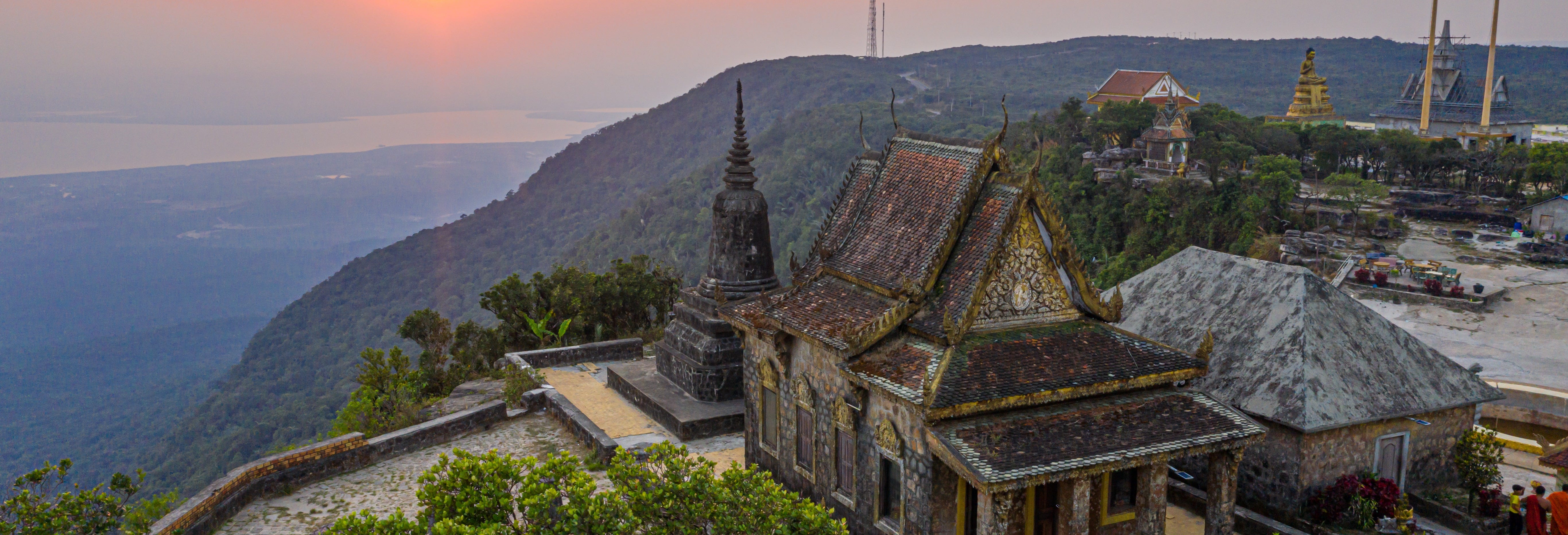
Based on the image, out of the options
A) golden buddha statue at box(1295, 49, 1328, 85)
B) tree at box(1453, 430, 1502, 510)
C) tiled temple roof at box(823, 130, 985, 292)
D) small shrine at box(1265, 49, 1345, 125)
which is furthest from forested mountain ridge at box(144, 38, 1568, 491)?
tree at box(1453, 430, 1502, 510)

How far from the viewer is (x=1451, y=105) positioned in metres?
73.1

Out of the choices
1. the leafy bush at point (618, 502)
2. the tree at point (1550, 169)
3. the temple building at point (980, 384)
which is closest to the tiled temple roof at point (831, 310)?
the temple building at point (980, 384)

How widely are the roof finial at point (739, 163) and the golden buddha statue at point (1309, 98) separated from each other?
210 feet

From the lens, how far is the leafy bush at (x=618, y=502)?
474 inches

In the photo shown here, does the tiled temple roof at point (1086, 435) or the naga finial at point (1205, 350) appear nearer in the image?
the tiled temple roof at point (1086, 435)

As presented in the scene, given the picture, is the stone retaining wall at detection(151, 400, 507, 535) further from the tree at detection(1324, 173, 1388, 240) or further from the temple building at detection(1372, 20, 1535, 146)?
the temple building at detection(1372, 20, 1535, 146)

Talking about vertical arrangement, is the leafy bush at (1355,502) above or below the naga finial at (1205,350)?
below

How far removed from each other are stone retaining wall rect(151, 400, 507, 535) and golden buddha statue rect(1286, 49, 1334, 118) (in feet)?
228

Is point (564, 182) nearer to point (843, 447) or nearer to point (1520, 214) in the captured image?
point (1520, 214)

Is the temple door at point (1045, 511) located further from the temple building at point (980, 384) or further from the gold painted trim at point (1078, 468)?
the gold painted trim at point (1078, 468)

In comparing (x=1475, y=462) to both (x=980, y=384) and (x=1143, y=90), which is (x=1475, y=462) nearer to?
(x=980, y=384)

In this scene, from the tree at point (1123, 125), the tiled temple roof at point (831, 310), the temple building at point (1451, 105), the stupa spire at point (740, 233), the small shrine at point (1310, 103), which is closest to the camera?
the tiled temple roof at point (831, 310)

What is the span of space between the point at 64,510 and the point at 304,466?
614 cm

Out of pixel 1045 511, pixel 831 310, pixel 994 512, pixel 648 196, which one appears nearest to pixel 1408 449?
pixel 1045 511
